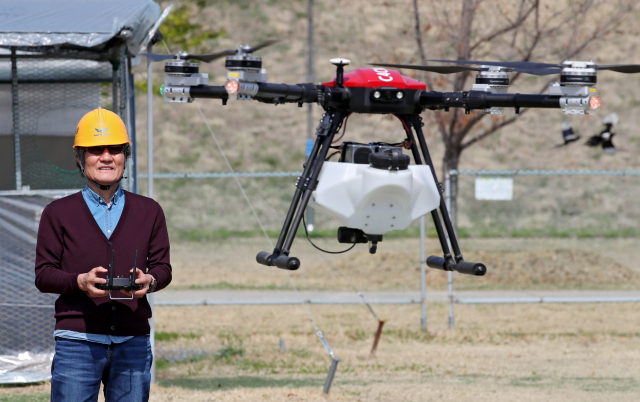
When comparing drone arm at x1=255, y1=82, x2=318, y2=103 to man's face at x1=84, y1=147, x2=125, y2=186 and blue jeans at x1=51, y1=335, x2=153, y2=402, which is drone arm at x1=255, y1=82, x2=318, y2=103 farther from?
blue jeans at x1=51, y1=335, x2=153, y2=402

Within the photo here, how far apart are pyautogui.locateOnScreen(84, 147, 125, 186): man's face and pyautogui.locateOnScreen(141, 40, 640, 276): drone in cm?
106

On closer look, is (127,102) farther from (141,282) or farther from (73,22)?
(141,282)

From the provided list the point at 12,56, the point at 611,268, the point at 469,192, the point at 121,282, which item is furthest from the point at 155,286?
the point at 469,192

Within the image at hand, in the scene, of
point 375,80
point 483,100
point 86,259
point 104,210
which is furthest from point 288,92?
point 86,259

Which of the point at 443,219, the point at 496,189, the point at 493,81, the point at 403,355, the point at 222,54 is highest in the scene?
the point at 222,54

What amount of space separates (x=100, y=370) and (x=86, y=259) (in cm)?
50

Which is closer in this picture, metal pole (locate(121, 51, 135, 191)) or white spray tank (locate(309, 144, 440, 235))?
white spray tank (locate(309, 144, 440, 235))

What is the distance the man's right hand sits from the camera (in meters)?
3.44

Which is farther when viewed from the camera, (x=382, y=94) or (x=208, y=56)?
(x=382, y=94)

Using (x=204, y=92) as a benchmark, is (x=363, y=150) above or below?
below

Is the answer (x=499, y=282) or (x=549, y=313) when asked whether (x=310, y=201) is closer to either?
(x=549, y=313)

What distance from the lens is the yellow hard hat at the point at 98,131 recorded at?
12.4ft

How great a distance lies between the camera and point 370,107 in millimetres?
5266

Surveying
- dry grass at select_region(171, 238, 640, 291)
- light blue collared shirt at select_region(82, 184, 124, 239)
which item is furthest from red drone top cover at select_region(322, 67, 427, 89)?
dry grass at select_region(171, 238, 640, 291)
